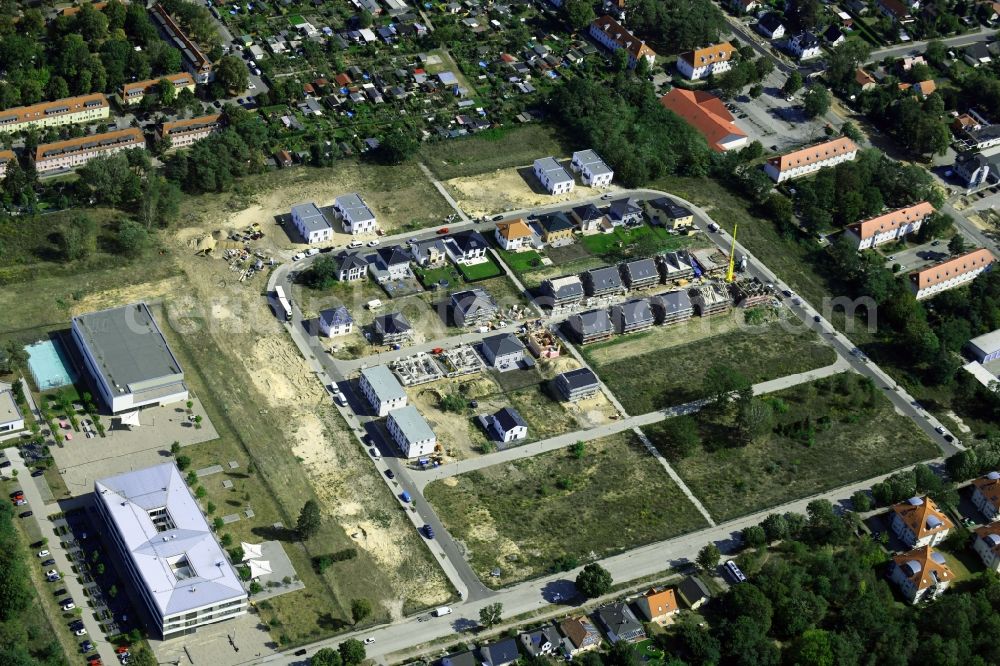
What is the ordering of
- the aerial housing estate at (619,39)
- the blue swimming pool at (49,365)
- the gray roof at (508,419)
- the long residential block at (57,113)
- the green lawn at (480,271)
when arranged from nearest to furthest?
the blue swimming pool at (49,365)
the gray roof at (508,419)
the green lawn at (480,271)
the long residential block at (57,113)
the aerial housing estate at (619,39)

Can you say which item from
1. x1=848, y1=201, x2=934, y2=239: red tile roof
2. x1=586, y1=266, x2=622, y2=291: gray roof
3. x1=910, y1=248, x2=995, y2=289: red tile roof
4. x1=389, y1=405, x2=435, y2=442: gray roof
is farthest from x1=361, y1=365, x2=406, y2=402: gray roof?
x1=910, y1=248, x2=995, y2=289: red tile roof

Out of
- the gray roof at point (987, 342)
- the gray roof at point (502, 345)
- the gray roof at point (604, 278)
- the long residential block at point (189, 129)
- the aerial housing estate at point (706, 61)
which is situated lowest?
the gray roof at point (987, 342)

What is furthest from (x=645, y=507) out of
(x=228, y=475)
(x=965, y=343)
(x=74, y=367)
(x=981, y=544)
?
(x=74, y=367)

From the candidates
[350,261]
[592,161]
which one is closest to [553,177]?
[592,161]

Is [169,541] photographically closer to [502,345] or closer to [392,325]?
[392,325]

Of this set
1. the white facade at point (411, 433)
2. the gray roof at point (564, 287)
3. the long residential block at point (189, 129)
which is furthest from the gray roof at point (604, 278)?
the long residential block at point (189, 129)

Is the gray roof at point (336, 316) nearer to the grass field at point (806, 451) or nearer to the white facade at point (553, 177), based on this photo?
the grass field at point (806, 451)
